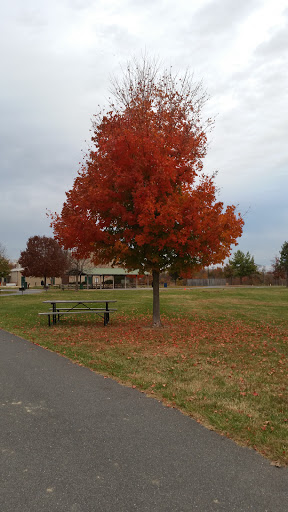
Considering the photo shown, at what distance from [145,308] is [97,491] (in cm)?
1602

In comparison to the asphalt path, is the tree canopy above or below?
above

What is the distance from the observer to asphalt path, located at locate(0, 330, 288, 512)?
2691 mm

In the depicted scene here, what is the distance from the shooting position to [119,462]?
3223mm

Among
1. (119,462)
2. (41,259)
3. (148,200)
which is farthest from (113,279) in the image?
(119,462)

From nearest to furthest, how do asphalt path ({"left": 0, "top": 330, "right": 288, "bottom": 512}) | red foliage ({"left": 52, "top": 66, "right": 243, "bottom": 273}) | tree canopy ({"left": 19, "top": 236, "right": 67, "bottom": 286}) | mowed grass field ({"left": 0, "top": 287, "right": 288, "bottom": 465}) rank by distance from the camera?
asphalt path ({"left": 0, "top": 330, "right": 288, "bottom": 512})
mowed grass field ({"left": 0, "top": 287, "right": 288, "bottom": 465})
red foliage ({"left": 52, "top": 66, "right": 243, "bottom": 273})
tree canopy ({"left": 19, "top": 236, "right": 67, "bottom": 286})

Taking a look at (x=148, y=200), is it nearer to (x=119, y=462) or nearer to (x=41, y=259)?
(x=119, y=462)

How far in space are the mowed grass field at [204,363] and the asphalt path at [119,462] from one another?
1.07 feet

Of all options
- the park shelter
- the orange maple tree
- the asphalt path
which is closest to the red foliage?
the orange maple tree

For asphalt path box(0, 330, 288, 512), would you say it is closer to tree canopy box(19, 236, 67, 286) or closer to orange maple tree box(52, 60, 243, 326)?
orange maple tree box(52, 60, 243, 326)

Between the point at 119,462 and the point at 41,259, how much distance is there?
153ft

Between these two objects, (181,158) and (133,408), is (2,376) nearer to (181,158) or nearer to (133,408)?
(133,408)

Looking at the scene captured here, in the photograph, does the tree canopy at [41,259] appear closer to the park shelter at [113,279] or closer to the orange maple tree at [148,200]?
the park shelter at [113,279]

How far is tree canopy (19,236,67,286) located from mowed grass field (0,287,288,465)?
34289mm

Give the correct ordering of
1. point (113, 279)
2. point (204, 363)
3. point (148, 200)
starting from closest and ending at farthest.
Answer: point (204, 363) → point (148, 200) → point (113, 279)
